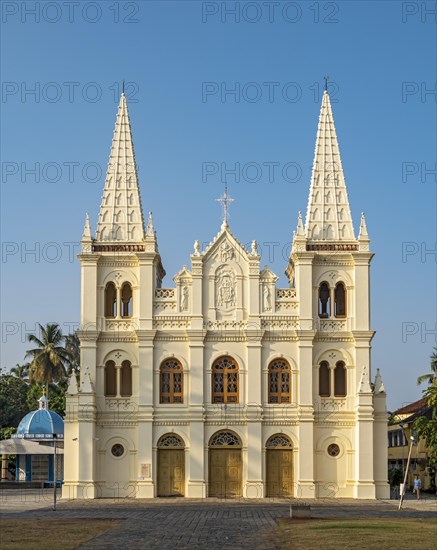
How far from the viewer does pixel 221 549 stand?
26500 mm

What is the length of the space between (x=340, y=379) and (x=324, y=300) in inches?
164

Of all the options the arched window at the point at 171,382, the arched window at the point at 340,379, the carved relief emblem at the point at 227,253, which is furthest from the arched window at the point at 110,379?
the arched window at the point at 340,379

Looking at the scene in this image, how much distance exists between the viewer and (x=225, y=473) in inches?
2009

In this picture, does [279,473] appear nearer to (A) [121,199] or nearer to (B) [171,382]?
(B) [171,382]

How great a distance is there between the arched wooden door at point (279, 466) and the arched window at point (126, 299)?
986 centimetres

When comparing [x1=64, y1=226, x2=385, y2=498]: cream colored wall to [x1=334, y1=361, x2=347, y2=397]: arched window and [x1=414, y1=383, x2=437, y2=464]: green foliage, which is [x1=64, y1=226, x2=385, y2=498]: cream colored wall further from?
[x1=414, y1=383, x2=437, y2=464]: green foliage

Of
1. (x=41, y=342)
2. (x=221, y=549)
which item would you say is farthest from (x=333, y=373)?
(x=41, y=342)

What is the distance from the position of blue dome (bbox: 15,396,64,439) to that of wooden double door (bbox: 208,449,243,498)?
50.6 feet

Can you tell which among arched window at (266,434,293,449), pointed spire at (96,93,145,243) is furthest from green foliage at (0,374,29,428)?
arched window at (266,434,293,449)

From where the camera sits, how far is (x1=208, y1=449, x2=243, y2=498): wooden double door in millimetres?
50812

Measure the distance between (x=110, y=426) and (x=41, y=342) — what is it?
35.8 meters

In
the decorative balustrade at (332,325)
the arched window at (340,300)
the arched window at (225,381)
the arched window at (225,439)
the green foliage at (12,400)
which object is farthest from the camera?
the green foliage at (12,400)

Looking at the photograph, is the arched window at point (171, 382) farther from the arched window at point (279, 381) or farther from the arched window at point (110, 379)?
the arched window at point (279, 381)

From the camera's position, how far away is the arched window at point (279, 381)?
51.7 meters
